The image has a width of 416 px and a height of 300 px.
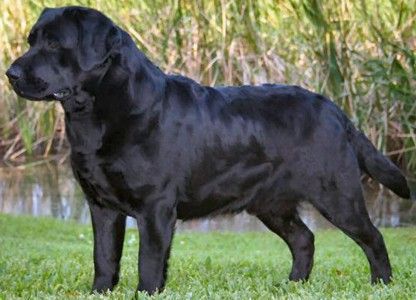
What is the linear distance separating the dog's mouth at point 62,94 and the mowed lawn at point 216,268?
3.12 ft

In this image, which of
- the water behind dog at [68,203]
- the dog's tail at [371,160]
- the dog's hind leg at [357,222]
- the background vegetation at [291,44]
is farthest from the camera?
the water behind dog at [68,203]

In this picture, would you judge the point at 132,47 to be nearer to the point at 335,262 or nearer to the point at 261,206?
the point at 261,206

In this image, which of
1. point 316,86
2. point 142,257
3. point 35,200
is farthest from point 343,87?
point 142,257

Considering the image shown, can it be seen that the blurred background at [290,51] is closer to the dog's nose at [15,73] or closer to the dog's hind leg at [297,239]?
the dog's hind leg at [297,239]

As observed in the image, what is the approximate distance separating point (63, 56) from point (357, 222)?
1863 mm

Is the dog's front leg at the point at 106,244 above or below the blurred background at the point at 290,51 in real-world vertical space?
above

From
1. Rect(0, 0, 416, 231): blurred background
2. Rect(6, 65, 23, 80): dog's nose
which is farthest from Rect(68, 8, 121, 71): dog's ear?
Rect(0, 0, 416, 231): blurred background

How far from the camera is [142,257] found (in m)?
5.11

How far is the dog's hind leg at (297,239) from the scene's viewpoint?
6.00 m

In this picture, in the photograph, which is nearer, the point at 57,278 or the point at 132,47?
the point at 132,47

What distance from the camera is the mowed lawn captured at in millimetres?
5211

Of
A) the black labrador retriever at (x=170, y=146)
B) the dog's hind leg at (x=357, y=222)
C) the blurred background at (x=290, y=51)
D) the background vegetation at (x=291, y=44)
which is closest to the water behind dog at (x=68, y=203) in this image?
the blurred background at (x=290, y=51)

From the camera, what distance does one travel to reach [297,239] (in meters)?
6.04

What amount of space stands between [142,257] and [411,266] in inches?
93.9
